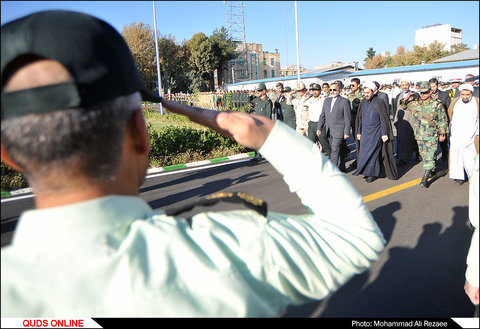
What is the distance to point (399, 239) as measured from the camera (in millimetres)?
3875

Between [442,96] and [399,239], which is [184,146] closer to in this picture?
[399,239]

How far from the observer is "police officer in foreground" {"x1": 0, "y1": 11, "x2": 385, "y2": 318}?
0.58 metres

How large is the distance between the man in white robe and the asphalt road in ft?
1.05

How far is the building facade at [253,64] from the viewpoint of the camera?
47188mm

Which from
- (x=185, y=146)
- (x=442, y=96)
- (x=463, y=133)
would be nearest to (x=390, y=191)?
(x=463, y=133)

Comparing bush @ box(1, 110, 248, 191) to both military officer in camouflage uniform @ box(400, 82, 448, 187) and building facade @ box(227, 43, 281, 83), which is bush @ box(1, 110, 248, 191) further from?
building facade @ box(227, 43, 281, 83)

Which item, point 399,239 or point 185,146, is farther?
point 185,146

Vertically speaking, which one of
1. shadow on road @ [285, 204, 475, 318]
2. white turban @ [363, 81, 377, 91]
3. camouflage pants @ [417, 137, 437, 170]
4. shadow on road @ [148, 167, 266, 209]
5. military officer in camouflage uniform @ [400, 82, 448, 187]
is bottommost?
shadow on road @ [285, 204, 475, 318]

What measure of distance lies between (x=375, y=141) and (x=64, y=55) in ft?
22.2

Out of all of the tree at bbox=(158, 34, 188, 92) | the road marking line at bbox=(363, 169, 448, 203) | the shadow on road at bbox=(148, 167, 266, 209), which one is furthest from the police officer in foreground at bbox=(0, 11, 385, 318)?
the tree at bbox=(158, 34, 188, 92)

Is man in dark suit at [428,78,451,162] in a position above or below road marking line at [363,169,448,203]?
above

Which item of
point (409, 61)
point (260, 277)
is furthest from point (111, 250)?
point (409, 61)

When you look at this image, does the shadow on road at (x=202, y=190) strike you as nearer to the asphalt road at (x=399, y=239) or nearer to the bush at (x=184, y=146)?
the asphalt road at (x=399, y=239)

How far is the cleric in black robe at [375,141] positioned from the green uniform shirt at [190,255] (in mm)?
6239
